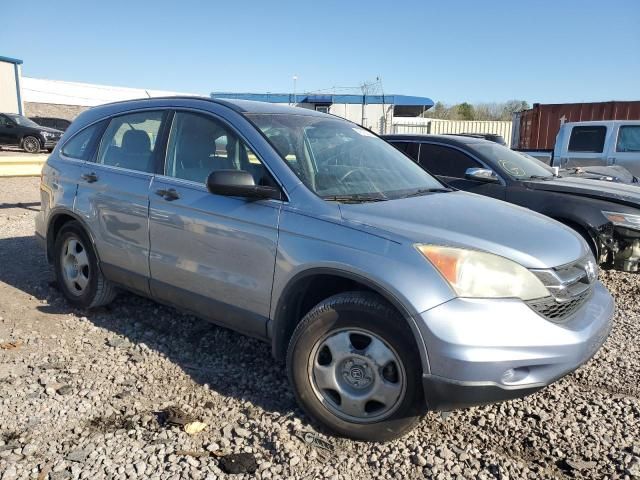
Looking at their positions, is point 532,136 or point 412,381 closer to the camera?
point 412,381

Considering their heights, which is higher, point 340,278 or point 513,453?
point 340,278

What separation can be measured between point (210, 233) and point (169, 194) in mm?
530

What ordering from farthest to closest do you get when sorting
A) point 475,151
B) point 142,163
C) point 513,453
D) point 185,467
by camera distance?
point 475,151
point 142,163
point 513,453
point 185,467

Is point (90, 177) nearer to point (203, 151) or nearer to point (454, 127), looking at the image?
point (203, 151)

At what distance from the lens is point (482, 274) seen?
2.51 m

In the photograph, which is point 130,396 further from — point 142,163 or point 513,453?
point 513,453

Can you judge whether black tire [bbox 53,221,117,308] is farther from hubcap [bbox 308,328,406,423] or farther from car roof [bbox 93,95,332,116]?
hubcap [bbox 308,328,406,423]

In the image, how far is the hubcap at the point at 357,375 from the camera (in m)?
2.68

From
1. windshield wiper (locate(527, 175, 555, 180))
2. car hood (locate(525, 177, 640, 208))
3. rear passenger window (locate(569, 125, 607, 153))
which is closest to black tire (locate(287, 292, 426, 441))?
car hood (locate(525, 177, 640, 208))

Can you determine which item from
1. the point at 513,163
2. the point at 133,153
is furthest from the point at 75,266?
the point at 513,163

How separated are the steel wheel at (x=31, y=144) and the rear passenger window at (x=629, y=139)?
21.5m

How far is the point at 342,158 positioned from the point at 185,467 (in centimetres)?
211

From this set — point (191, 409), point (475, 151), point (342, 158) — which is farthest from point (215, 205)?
point (475, 151)

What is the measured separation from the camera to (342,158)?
11.8 ft
